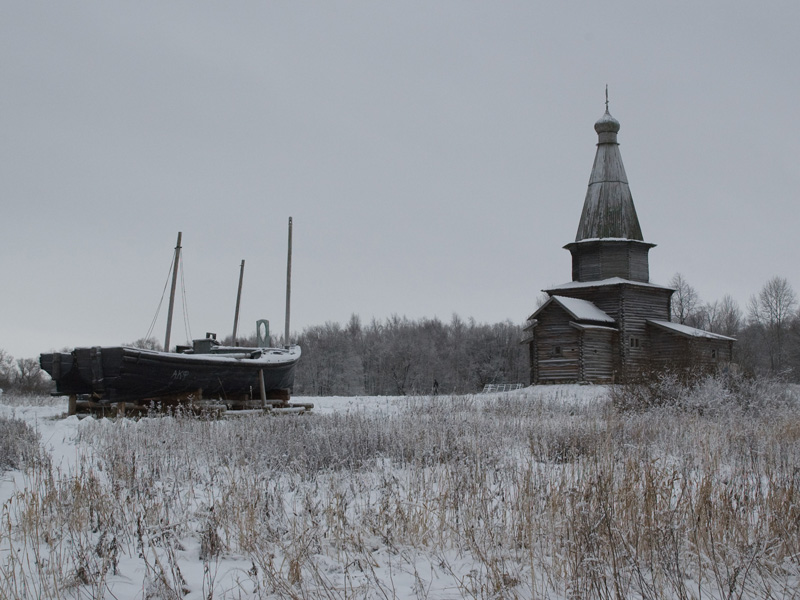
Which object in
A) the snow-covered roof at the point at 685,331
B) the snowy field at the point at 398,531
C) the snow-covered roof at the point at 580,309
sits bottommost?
the snowy field at the point at 398,531

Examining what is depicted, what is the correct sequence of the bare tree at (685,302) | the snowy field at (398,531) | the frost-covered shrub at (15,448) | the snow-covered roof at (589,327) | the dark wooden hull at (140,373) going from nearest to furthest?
the snowy field at (398,531), the frost-covered shrub at (15,448), the dark wooden hull at (140,373), the snow-covered roof at (589,327), the bare tree at (685,302)

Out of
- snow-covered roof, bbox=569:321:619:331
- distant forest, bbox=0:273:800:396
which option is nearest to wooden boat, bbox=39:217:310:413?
snow-covered roof, bbox=569:321:619:331

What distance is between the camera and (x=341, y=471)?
7.56 metres

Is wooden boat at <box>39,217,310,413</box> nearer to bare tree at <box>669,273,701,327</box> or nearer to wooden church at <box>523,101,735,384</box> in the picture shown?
wooden church at <box>523,101,735,384</box>

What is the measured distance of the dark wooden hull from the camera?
623 inches

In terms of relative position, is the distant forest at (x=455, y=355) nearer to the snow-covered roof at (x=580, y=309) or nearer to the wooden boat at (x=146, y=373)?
the snow-covered roof at (x=580, y=309)

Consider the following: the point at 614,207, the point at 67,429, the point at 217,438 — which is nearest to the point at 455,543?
the point at 217,438

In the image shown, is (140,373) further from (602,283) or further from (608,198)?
(608,198)

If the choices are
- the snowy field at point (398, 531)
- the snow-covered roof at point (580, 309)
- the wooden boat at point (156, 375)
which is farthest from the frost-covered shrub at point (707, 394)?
the snow-covered roof at point (580, 309)

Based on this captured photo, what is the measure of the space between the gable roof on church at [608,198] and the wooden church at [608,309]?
0.05 metres

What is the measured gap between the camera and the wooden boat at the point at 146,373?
1582cm

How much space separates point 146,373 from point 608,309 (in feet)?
79.2

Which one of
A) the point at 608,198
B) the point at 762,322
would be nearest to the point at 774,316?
the point at 762,322

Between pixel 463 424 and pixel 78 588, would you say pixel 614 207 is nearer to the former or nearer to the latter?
pixel 463 424
